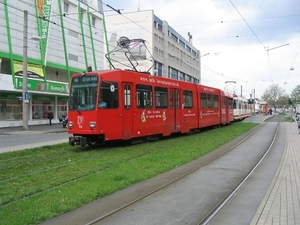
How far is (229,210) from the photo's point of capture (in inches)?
230

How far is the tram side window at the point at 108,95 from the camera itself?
44.3ft

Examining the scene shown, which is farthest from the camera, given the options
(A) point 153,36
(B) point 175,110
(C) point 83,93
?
(A) point 153,36

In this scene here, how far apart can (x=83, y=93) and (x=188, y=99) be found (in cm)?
877

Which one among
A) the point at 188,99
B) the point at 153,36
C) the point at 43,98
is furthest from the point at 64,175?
the point at 153,36

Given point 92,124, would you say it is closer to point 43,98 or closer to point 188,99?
point 188,99

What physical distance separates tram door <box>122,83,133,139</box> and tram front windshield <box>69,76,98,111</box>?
55.7 inches

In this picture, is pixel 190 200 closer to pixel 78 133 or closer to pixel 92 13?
pixel 78 133

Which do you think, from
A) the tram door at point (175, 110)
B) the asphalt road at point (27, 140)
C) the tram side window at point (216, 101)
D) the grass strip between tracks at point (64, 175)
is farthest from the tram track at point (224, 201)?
the tram side window at point (216, 101)

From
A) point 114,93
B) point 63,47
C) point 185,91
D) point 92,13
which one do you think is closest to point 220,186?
point 114,93

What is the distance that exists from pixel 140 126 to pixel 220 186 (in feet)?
27.0

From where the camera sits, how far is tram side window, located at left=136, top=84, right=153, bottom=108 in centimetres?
1534

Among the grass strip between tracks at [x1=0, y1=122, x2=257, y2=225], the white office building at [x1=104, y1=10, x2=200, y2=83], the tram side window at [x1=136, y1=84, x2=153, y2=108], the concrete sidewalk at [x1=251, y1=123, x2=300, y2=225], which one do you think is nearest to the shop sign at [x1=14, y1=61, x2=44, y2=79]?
the tram side window at [x1=136, y1=84, x2=153, y2=108]

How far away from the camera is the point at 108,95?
13.7 metres

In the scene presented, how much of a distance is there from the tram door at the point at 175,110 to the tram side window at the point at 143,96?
2.43m
